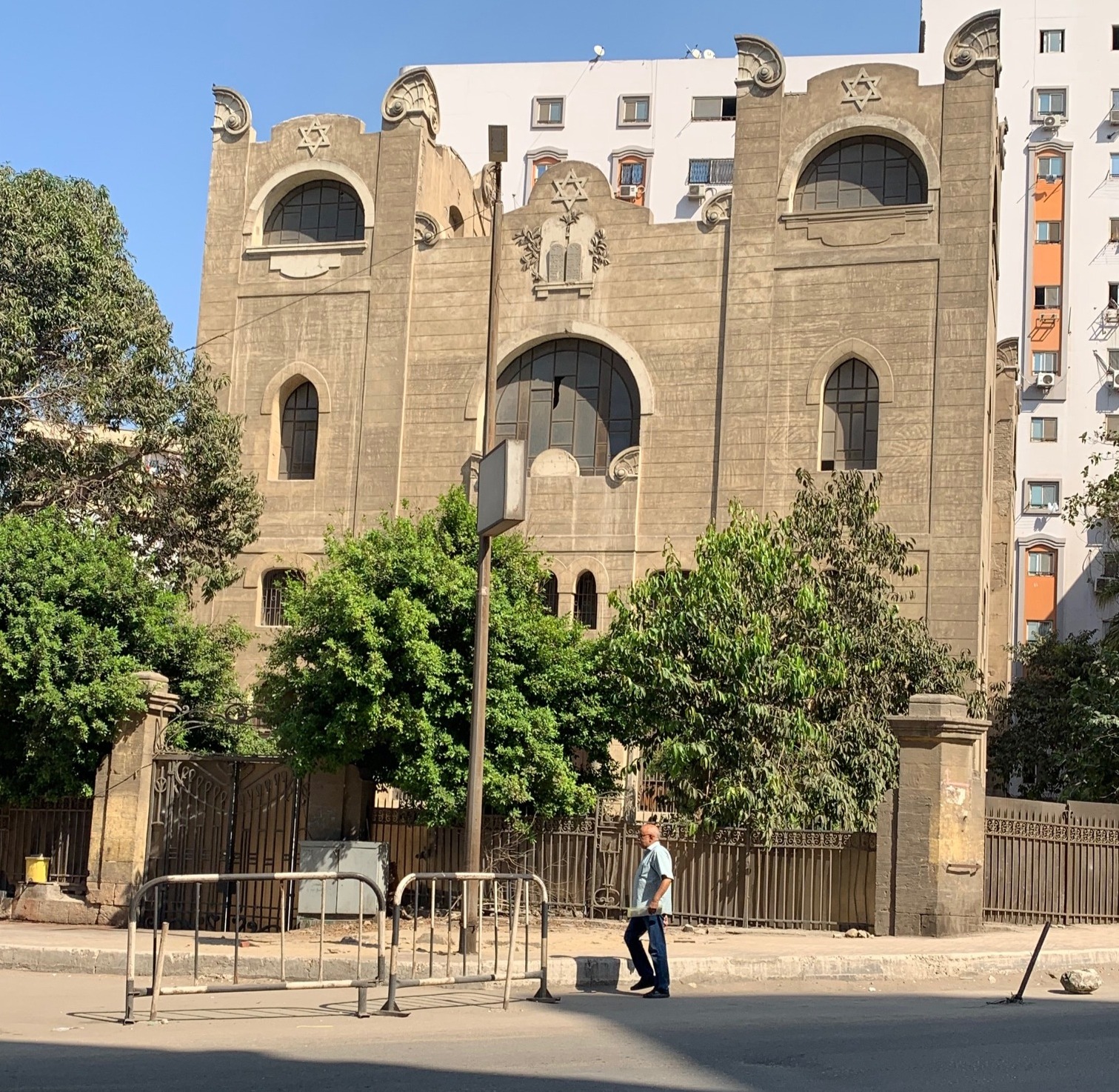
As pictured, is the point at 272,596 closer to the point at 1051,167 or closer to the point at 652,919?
the point at 652,919

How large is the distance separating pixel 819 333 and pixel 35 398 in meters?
13.6

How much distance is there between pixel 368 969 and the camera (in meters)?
13.6

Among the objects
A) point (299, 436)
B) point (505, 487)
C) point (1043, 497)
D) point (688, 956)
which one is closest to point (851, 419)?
point (299, 436)

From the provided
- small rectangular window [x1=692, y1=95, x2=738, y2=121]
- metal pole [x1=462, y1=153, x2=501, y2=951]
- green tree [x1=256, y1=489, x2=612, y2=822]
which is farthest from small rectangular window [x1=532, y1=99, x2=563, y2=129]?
metal pole [x1=462, y1=153, x2=501, y2=951]

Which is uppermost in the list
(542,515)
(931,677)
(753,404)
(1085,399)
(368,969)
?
(1085,399)

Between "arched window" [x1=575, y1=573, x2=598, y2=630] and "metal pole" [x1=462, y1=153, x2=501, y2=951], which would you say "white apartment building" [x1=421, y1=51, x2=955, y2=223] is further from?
"metal pole" [x1=462, y1=153, x2=501, y2=951]

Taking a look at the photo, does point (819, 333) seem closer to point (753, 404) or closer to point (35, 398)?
point (753, 404)

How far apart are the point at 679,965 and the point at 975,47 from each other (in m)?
20.7

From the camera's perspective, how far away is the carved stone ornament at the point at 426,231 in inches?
1228

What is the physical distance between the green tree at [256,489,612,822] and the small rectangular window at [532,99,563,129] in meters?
40.8

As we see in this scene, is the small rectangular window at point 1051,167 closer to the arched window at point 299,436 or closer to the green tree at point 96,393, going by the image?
the arched window at point 299,436

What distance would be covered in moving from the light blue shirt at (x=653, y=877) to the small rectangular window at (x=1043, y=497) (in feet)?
140

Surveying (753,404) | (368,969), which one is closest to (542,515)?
(753,404)

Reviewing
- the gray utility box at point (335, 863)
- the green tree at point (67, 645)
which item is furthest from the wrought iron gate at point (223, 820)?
the green tree at point (67, 645)
